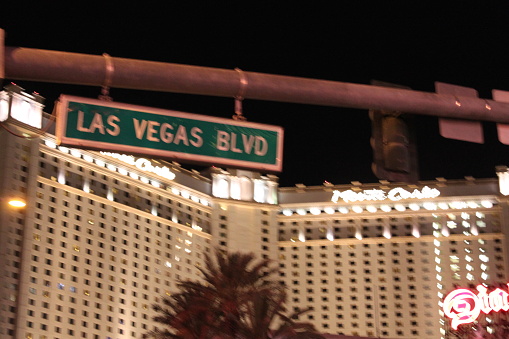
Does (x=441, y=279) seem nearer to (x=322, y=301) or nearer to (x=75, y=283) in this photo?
(x=322, y=301)

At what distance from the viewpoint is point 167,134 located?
7.36 meters

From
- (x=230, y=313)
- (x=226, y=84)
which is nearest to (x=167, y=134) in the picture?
(x=226, y=84)

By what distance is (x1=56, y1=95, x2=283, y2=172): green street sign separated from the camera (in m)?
7.18

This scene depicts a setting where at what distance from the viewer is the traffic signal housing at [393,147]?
27.2 feet

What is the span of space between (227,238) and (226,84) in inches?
3770

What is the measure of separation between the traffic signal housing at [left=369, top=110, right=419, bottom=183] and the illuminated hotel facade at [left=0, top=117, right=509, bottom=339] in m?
76.7

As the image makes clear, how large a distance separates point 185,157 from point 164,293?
89.3 m

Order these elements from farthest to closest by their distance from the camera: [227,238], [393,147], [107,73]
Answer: [227,238], [393,147], [107,73]

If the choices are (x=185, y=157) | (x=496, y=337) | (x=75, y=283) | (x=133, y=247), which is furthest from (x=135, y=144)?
(x=133, y=247)

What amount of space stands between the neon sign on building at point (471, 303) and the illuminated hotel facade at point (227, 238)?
22149 millimetres

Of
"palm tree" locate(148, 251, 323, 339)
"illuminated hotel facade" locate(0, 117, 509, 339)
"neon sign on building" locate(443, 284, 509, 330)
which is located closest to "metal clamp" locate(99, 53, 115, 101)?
"palm tree" locate(148, 251, 323, 339)

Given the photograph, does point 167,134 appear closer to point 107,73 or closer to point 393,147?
point 107,73

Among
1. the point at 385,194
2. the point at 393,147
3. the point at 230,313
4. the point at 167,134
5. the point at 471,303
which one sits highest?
the point at 385,194

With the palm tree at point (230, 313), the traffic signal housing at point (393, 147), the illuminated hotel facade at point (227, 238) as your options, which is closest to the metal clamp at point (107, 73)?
the traffic signal housing at point (393, 147)
